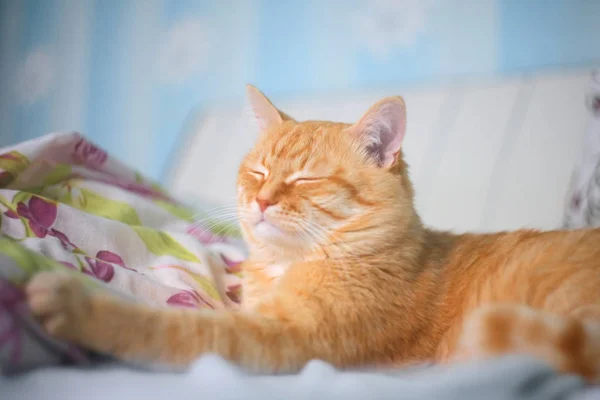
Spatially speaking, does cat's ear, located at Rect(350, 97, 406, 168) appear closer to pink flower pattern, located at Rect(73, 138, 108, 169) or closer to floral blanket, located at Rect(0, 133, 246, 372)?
floral blanket, located at Rect(0, 133, 246, 372)

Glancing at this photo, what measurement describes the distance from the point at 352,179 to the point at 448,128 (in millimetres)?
1043

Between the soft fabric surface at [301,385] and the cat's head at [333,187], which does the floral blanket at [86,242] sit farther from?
the cat's head at [333,187]

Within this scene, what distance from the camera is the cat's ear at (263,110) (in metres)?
1.22

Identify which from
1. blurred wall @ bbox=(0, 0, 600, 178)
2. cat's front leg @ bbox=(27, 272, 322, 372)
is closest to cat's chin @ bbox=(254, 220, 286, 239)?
cat's front leg @ bbox=(27, 272, 322, 372)

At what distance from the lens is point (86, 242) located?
3.58ft

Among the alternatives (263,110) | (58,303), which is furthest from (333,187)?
(58,303)

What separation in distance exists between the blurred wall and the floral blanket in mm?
1191

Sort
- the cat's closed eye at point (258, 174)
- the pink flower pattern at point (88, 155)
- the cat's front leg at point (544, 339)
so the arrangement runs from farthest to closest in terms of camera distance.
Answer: the pink flower pattern at point (88, 155) → the cat's closed eye at point (258, 174) → the cat's front leg at point (544, 339)

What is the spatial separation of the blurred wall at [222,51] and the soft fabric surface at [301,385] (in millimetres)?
1584

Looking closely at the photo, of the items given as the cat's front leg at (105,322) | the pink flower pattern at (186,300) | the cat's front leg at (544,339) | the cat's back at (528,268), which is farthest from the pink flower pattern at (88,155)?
the cat's front leg at (544,339)

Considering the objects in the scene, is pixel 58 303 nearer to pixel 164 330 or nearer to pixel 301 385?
pixel 164 330

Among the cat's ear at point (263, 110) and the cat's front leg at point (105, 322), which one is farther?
the cat's ear at point (263, 110)

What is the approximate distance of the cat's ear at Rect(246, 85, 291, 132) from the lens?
122 cm

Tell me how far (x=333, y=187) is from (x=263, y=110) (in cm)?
35
